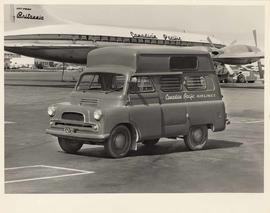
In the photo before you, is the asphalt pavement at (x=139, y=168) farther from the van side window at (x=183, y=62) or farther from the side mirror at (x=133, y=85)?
the van side window at (x=183, y=62)

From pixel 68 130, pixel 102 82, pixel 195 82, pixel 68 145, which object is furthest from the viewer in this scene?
pixel 195 82

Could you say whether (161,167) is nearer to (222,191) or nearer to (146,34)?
(222,191)

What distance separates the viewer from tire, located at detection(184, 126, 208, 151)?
1061 centimetres

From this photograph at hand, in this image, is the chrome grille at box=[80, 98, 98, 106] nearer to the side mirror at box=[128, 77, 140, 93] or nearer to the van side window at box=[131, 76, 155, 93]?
the side mirror at box=[128, 77, 140, 93]

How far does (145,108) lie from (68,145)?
1.93m

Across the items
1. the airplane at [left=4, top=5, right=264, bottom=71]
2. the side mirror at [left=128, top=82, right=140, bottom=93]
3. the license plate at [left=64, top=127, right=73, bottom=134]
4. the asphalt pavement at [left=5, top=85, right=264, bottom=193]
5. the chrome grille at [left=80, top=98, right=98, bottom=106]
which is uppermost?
the airplane at [left=4, top=5, right=264, bottom=71]

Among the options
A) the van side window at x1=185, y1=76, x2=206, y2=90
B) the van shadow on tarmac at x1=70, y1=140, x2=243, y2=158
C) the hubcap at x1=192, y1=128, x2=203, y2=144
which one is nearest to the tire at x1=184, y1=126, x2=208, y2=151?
the hubcap at x1=192, y1=128, x2=203, y2=144

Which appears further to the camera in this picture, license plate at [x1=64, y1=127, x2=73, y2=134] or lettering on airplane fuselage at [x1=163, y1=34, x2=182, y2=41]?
lettering on airplane fuselage at [x1=163, y1=34, x2=182, y2=41]

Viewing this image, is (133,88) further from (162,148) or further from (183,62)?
(162,148)

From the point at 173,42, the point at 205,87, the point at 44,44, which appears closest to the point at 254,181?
the point at 205,87

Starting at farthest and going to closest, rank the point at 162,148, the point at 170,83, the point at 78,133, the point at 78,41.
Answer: the point at 78,41, the point at 162,148, the point at 170,83, the point at 78,133

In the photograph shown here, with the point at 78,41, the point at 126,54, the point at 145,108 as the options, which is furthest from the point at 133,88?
the point at 78,41

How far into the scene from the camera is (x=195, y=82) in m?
10.6
